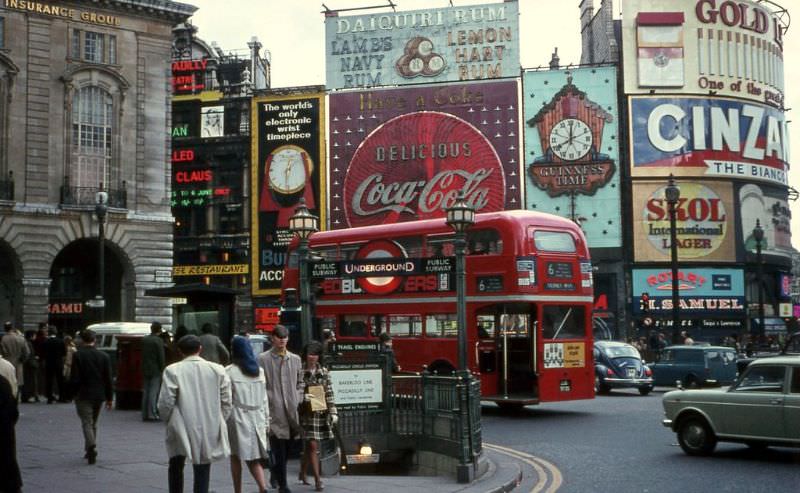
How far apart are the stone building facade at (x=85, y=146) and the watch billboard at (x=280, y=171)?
61.9ft

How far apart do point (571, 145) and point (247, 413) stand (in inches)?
2143

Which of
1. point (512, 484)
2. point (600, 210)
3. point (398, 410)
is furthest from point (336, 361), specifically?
point (600, 210)

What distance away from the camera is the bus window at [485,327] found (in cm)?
2269

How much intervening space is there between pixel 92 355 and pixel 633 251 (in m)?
50.7

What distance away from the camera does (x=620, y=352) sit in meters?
31.5

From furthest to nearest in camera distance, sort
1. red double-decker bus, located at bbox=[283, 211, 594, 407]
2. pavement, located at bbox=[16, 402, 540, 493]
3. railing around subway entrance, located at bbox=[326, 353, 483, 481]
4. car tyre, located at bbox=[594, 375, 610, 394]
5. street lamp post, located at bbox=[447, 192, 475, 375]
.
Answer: car tyre, located at bbox=[594, 375, 610, 394], red double-decker bus, located at bbox=[283, 211, 594, 407], street lamp post, located at bbox=[447, 192, 475, 375], railing around subway entrance, located at bbox=[326, 353, 483, 481], pavement, located at bbox=[16, 402, 540, 493]

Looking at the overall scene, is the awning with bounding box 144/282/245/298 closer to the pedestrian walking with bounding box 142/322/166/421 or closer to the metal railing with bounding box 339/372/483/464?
the pedestrian walking with bounding box 142/322/166/421

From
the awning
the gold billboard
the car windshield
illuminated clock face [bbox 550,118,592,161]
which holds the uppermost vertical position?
the gold billboard

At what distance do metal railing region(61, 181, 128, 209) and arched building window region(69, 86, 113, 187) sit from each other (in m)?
0.29

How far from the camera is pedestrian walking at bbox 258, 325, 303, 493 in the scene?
38.0ft

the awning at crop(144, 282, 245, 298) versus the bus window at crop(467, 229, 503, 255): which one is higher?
the bus window at crop(467, 229, 503, 255)

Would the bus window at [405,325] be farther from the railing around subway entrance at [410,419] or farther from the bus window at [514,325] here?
the railing around subway entrance at [410,419]

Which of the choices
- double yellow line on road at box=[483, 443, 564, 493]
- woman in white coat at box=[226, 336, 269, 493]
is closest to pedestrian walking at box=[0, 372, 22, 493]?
woman in white coat at box=[226, 336, 269, 493]

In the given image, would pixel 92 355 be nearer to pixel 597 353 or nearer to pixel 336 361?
pixel 336 361
